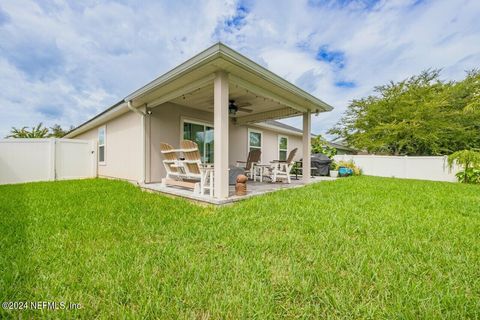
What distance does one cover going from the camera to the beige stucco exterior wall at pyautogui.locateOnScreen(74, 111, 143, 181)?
21.1 feet

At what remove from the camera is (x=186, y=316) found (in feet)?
4.02

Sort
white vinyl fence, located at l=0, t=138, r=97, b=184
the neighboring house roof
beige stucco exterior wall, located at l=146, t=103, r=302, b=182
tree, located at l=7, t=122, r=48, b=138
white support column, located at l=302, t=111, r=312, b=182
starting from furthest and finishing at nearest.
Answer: tree, located at l=7, t=122, r=48, b=138, white vinyl fence, located at l=0, t=138, r=97, b=184, white support column, located at l=302, t=111, r=312, b=182, beige stucco exterior wall, located at l=146, t=103, r=302, b=182, the neighboring house roof

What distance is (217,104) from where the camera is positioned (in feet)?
12.4

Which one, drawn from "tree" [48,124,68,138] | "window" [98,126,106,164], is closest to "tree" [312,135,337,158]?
"window" [98,126,106,164]

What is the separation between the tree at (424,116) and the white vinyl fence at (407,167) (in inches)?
184

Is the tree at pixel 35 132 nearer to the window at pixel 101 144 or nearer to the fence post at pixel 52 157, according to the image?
the window at pixel 101 144

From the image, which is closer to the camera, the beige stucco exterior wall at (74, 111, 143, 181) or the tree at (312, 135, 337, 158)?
the beige stucco exterior wall at (74, 111, 143, 181)

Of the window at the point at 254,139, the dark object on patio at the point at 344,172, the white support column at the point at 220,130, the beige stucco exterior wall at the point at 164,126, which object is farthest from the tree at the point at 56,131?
the dark object on patio at the point at 344,172

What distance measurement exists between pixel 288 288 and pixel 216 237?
1.12 meters

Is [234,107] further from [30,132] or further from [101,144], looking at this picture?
[30,132]

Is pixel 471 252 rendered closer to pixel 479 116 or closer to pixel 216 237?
pixel 216 237

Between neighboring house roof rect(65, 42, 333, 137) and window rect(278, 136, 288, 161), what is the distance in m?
4.99

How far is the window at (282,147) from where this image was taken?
447 inches

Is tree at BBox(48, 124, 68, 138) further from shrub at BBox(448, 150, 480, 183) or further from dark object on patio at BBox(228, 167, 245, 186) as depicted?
shrub at BBox(448, 150, 480, 183)
